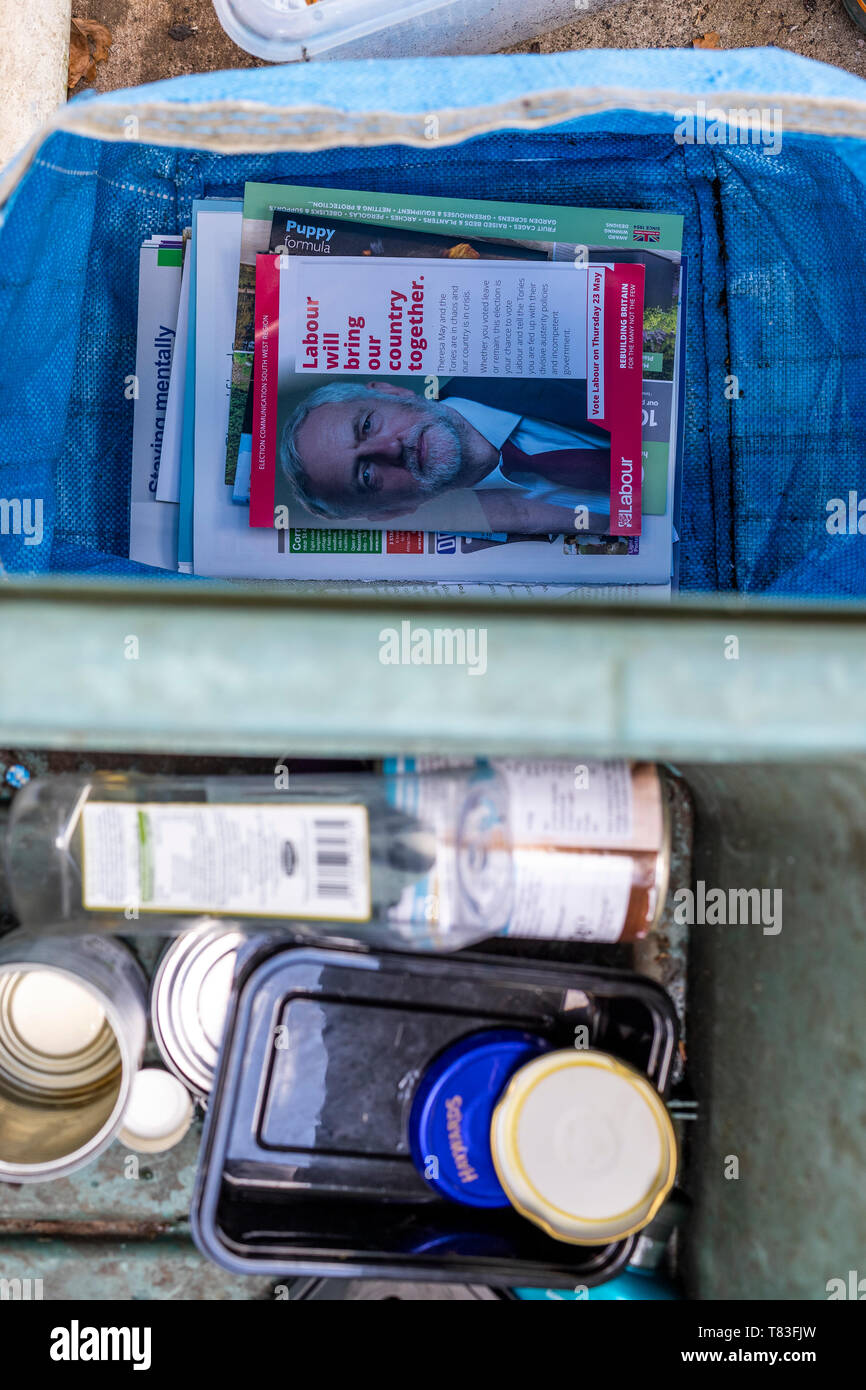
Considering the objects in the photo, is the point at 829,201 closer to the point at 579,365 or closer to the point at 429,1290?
the point at 579,365

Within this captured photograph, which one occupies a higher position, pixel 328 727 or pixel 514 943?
pixel 328 727

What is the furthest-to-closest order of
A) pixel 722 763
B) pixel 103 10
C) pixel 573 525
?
pixel 103 10 → pixel 573 525 → pixel 722 763

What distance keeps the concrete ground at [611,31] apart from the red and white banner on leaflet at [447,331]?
527 millimetres

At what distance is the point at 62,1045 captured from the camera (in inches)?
23.4

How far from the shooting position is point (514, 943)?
60cm

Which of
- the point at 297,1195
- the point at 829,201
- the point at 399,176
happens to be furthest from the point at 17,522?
the point at 829,201

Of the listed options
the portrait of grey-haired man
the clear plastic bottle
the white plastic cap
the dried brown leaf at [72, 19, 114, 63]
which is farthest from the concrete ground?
the white plastic cap

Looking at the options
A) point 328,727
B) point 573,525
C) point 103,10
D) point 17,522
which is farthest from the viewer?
point 103,10

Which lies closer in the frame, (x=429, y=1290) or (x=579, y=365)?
(x=429, y=1290)

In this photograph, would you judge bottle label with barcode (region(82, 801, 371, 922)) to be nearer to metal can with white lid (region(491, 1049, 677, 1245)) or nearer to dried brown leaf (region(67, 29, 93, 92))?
metal can with white lid (region(491, 1049, 677, 1245))

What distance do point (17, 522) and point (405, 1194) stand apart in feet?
2.01

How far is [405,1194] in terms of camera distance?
59cm

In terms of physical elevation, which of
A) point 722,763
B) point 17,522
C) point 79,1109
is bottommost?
point 79,1109

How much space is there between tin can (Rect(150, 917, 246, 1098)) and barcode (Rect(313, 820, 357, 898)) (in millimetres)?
123
